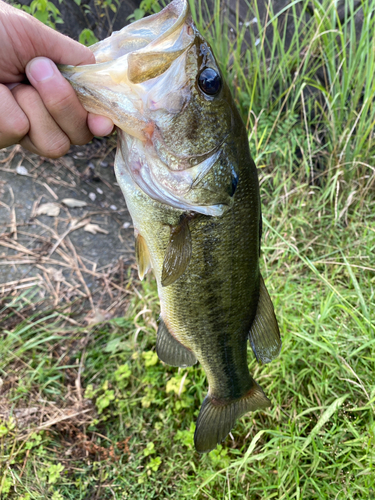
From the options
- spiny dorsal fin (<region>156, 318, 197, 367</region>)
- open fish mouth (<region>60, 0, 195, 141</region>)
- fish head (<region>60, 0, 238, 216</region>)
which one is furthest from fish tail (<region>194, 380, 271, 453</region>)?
open fish mouth (<region>60, 0, 195, 141</region>)

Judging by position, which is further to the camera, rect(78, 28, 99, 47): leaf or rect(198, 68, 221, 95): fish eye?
rect(78, 28, 99, 47): leaf

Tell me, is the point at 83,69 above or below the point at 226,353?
above

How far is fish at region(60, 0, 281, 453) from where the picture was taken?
1.03 metres

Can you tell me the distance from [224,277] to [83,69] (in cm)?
88

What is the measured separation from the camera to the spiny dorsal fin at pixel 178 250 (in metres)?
1.21

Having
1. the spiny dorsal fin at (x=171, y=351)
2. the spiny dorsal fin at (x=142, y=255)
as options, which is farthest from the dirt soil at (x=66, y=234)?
the spiny dorsal fin at (x=142, y=255)

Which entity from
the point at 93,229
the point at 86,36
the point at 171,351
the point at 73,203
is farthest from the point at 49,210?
the point at 171,351

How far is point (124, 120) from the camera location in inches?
41.8

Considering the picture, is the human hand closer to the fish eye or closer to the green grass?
the fish eye

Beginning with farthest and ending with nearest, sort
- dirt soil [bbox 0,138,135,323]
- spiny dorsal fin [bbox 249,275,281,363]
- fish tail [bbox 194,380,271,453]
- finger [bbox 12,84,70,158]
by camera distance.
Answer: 1. dirt soil [bbox 0,138,135,323]
2. fish tail [bbox 194,380,271,453]
3. spiny dorsal fin [bbox 249,275,281,363]
4. finger [bbox 12,84,70,158]

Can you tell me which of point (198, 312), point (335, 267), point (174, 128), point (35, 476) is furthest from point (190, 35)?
point (35, 476)

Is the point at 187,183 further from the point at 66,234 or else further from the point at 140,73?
the point at 66,234

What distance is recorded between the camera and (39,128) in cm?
125

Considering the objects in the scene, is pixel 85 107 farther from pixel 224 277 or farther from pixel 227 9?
pixel 227 9
